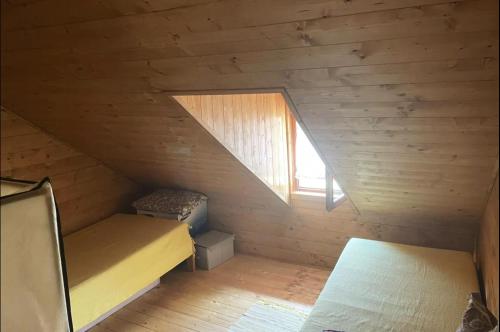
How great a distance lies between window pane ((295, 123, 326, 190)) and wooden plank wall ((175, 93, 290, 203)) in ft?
0.46

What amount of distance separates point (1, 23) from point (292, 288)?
2.72m

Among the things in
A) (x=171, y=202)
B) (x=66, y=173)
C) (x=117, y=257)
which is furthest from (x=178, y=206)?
(x=66, y=173)

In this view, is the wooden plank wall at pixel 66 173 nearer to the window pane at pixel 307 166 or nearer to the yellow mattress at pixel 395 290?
the window pane at pixel 307 166

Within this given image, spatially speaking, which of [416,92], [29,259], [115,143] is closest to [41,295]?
[29,259]

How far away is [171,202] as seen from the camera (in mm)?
3953

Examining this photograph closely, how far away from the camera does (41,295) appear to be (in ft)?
3.19

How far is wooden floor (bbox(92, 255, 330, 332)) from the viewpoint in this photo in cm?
300

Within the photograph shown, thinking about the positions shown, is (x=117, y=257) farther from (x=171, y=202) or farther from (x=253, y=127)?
(x=253, y=127)

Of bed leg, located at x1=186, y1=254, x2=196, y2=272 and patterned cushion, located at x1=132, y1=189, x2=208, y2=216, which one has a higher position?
patterned cushion, located at x1=132, y1=189, x2=208, y2=216

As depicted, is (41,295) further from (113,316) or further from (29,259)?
(113,316)

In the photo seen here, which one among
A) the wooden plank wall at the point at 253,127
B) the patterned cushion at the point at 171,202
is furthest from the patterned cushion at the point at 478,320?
the patterned cushion at the point at 171,202

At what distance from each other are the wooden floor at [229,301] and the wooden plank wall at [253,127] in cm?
71

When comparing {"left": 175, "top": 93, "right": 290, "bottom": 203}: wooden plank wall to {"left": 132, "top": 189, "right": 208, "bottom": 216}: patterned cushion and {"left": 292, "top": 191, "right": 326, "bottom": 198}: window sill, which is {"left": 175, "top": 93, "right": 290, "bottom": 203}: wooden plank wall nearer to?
{"left": 292, "top": 191, "right": 326, "bottom": 198}: window sill

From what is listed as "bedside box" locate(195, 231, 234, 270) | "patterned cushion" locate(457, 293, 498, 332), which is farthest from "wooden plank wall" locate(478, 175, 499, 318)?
"bedside box" locate(195, 231, 234, 270)
